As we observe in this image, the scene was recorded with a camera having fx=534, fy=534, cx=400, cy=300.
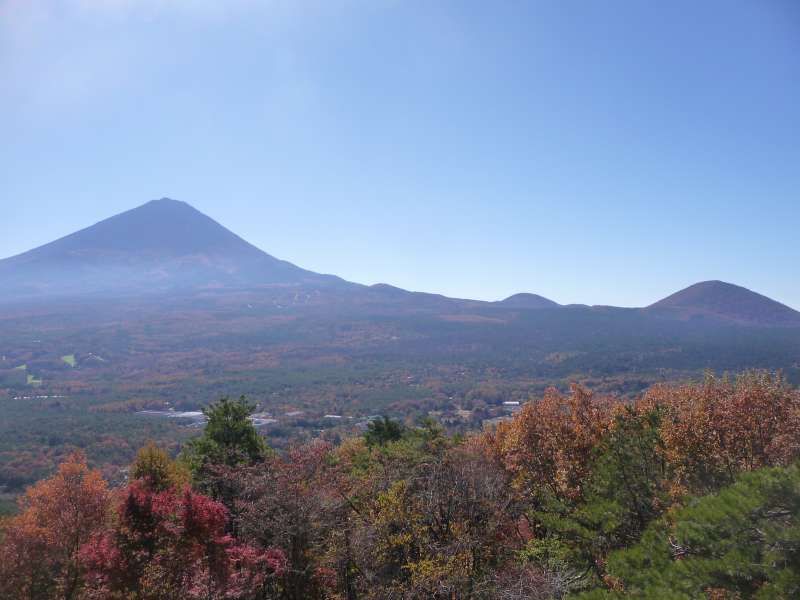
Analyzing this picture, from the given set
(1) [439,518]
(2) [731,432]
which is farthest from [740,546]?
(1) [439,518]

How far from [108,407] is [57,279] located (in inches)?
5652

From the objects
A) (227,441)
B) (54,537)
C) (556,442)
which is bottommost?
(54,537)

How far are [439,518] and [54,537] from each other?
10062 mm

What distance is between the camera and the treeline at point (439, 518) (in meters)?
10.4

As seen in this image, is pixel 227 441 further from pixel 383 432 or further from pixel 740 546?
pixel 740 546

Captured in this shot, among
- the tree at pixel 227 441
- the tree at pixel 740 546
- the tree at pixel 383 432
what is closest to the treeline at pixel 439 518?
the tree at pixel 740 546

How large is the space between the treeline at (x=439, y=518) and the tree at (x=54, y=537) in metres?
0.04

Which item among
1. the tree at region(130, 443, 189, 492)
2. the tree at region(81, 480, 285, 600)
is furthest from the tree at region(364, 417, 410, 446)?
the tree at region(81, 480, 285, 600)

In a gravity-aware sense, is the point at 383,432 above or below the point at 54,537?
above

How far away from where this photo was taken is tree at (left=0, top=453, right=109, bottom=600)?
13.3 m

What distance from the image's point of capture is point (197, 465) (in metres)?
17.8

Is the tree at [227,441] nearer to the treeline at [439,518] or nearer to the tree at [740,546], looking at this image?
the treeline at [439,518]

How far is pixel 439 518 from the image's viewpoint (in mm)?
12383

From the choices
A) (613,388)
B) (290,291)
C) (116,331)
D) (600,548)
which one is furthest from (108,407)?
(290,291)
